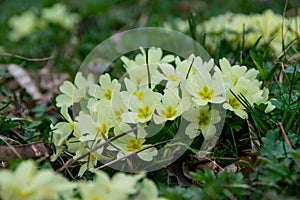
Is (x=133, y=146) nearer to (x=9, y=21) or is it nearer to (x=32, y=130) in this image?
(x=32, y=130)

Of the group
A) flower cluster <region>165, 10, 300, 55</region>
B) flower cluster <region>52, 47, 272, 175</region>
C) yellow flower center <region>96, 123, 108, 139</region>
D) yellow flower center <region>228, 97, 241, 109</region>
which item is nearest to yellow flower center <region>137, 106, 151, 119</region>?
flower cluster <region>52, 47, 272, 175</region>

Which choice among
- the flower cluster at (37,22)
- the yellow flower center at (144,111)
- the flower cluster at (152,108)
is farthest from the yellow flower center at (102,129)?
the flower cluster at (37,22)

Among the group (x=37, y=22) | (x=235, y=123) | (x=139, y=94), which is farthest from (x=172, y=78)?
(x=37, y=22)

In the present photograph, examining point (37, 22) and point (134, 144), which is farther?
point (37, 22)

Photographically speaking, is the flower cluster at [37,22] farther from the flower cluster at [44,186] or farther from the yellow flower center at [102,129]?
the flower cluster at [44,186]

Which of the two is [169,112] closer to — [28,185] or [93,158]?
[93,158]

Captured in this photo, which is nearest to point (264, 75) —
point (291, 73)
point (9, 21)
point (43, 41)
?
point (291, 73)

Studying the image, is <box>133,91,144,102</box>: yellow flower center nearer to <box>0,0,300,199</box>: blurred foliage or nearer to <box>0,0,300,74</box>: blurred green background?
<box>0,0,300,199</box>: blurred foliage
